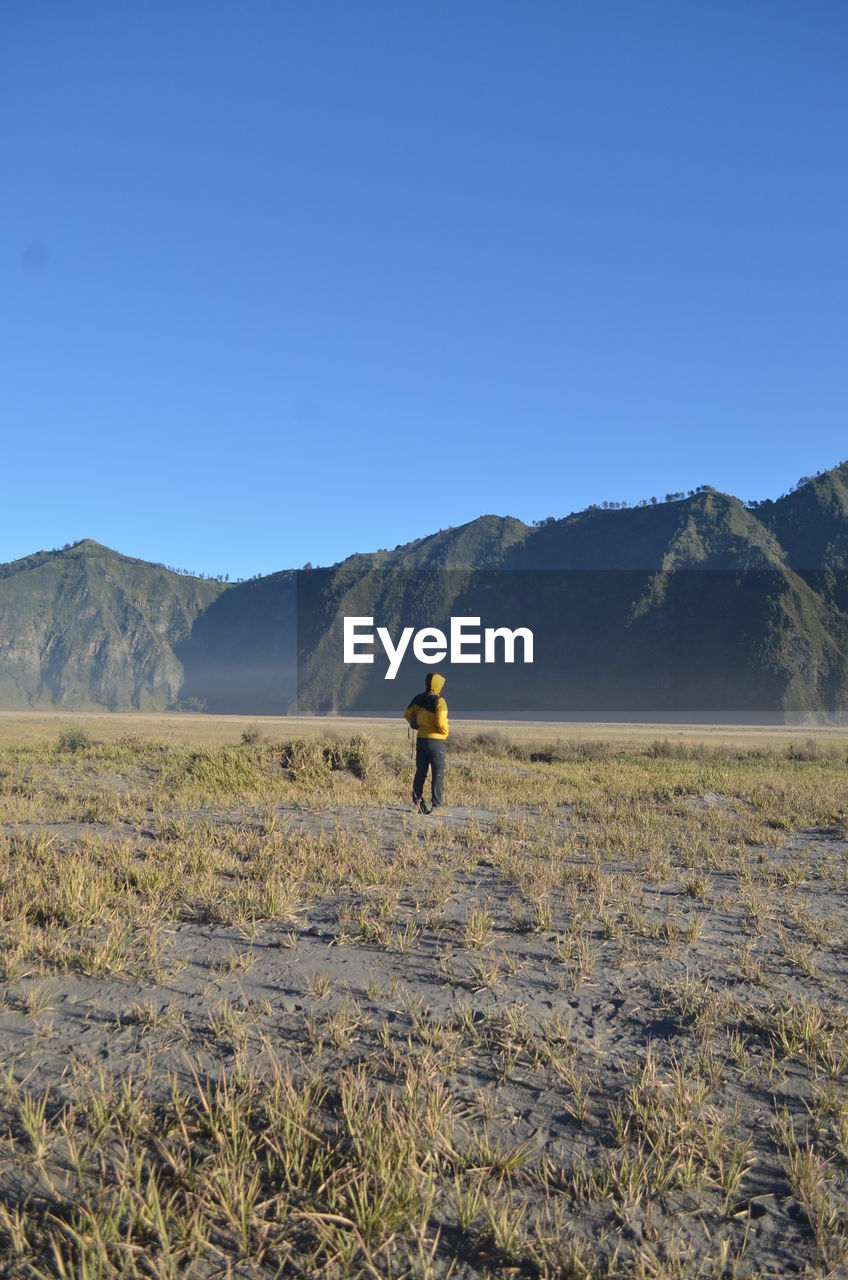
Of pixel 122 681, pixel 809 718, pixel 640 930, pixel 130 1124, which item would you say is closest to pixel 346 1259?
pixel 130 1124

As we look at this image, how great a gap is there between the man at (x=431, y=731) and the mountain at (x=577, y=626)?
325 ft

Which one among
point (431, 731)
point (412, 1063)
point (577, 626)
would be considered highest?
point (577, 626)

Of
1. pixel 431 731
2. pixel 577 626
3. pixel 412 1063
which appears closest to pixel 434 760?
pixel 431 731

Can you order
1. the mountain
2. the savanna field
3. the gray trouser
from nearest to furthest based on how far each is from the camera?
1. the savanna field
2. the gray trouser
3. the mountain

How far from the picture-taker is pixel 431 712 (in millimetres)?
11977

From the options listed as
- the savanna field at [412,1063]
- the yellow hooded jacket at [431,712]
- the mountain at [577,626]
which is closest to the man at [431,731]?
the yellow hooded jacket at [431,712]

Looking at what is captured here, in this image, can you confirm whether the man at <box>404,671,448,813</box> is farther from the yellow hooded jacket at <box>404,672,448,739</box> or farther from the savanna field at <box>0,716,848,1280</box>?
the savanna field at <box>0,716,848,1280</box>

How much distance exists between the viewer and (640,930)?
234 inches

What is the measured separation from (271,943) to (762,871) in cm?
564

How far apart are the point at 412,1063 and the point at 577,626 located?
13128 centimetres

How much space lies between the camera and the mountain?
11000 cm

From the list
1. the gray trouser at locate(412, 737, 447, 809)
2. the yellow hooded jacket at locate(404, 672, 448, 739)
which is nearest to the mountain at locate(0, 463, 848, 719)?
the gray trouser at locate(412, 737, 447, 809)

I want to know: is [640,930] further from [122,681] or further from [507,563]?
[122,681]

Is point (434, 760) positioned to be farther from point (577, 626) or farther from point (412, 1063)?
point (577, 626)
